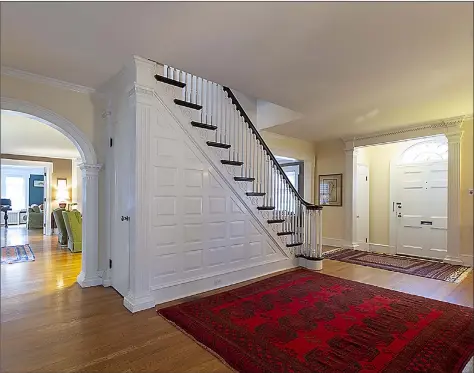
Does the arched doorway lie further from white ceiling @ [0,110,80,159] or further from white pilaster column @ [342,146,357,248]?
white pilaster column @ [342,146,357,248]

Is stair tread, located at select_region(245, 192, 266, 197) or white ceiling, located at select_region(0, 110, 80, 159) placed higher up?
white ceiling, located at select_region(0, 110, 80, 159)

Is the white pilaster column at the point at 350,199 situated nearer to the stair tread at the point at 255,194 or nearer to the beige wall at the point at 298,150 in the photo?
the beige wall at the point at 298,150

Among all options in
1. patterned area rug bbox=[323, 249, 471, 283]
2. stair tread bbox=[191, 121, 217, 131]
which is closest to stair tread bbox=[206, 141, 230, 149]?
stair tread bbox=[191, 121, 217, 131]

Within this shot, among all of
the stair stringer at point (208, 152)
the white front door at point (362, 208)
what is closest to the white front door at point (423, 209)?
the white front door at point (362, 208)

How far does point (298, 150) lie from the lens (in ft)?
20.3

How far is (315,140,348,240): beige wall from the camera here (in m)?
6.07

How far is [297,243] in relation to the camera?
4.33 m

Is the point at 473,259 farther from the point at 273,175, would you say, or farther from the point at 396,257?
the point at 396,257

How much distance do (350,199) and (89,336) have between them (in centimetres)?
517

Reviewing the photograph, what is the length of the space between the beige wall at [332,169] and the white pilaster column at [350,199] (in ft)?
0.34

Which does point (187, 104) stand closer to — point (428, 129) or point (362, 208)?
point (428, 129)

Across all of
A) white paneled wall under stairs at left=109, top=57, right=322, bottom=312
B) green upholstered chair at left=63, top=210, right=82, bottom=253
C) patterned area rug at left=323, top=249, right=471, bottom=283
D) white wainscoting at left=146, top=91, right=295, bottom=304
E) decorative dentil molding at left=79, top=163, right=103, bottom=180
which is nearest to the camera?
white paneled wall under stairs at left=109, top=57, right=322, bottom=312

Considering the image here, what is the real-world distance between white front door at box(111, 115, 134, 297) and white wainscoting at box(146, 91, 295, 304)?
31 cm

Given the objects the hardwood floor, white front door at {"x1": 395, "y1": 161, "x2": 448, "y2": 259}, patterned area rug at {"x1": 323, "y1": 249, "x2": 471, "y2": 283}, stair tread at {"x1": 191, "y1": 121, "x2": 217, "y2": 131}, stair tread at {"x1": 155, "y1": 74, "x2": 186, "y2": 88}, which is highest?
stair tread at {"x1": 155, "y1": 74, "x2": 186, "y2": 88}
